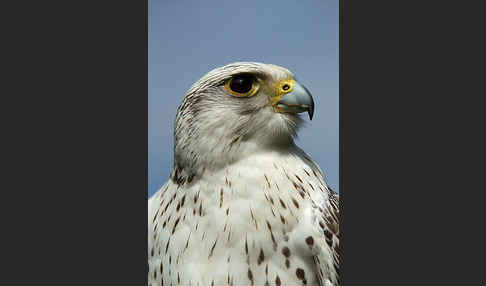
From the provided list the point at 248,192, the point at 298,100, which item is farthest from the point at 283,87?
the point at 248,192

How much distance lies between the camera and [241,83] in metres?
2.67

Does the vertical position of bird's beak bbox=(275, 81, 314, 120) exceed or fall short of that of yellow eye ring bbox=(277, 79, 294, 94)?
it falls short

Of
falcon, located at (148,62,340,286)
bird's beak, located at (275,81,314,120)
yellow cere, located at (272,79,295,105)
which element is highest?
yellow cere, located at (272,79,295,105)

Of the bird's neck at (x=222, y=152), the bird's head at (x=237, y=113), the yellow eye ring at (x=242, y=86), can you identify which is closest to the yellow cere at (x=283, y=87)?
the bird's head at (x=237, y=113)

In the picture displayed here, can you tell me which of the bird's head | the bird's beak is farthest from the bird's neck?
the bird's beak

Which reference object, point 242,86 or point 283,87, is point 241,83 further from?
point 283,87

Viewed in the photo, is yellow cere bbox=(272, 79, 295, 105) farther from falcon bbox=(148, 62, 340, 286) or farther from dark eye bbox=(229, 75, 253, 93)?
dark eye bbox=(229, 75, 253, 93)

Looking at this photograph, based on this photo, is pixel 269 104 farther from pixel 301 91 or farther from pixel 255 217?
pixel 255 217

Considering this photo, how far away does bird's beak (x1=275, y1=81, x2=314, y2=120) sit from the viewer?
260 cm

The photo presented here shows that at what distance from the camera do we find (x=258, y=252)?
2633 mm

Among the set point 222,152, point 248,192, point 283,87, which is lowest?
point 248,192

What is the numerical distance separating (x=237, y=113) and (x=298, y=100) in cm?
35

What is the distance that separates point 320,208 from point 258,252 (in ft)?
1.42
